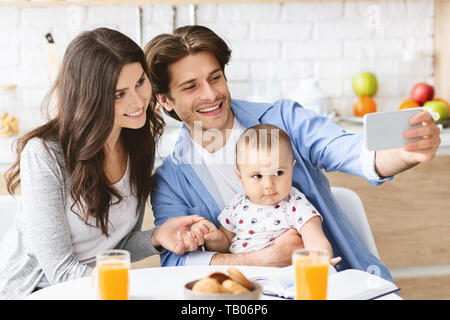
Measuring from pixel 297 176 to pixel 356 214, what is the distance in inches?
8.8

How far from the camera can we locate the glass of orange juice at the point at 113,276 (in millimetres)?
1043

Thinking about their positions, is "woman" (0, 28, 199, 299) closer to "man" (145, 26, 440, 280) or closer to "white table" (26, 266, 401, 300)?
"man" (145, 26, 440, 280)

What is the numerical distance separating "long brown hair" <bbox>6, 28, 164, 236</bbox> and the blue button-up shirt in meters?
0.22

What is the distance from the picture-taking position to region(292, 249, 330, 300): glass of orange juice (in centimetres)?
101

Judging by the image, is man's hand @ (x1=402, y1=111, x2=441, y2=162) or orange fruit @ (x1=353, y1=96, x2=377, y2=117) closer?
man's hand @ (x1=402, y1=111, x2=441, y2=162)

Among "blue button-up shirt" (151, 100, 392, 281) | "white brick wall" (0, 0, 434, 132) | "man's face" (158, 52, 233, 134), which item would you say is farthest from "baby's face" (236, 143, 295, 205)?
"white brick wall" (0, 0, 434, 132)

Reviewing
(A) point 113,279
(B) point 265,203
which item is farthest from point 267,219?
(A) point 113,279

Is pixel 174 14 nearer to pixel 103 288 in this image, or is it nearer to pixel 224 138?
pixel 224 138

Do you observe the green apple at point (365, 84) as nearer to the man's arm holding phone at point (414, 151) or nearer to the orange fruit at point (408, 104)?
the orange fruit at point (408, 104)

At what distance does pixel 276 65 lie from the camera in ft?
9.64

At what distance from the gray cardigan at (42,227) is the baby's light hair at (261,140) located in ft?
1.53

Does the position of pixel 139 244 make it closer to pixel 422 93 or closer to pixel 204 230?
pixel 204 230

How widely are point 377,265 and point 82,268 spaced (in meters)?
0.80
